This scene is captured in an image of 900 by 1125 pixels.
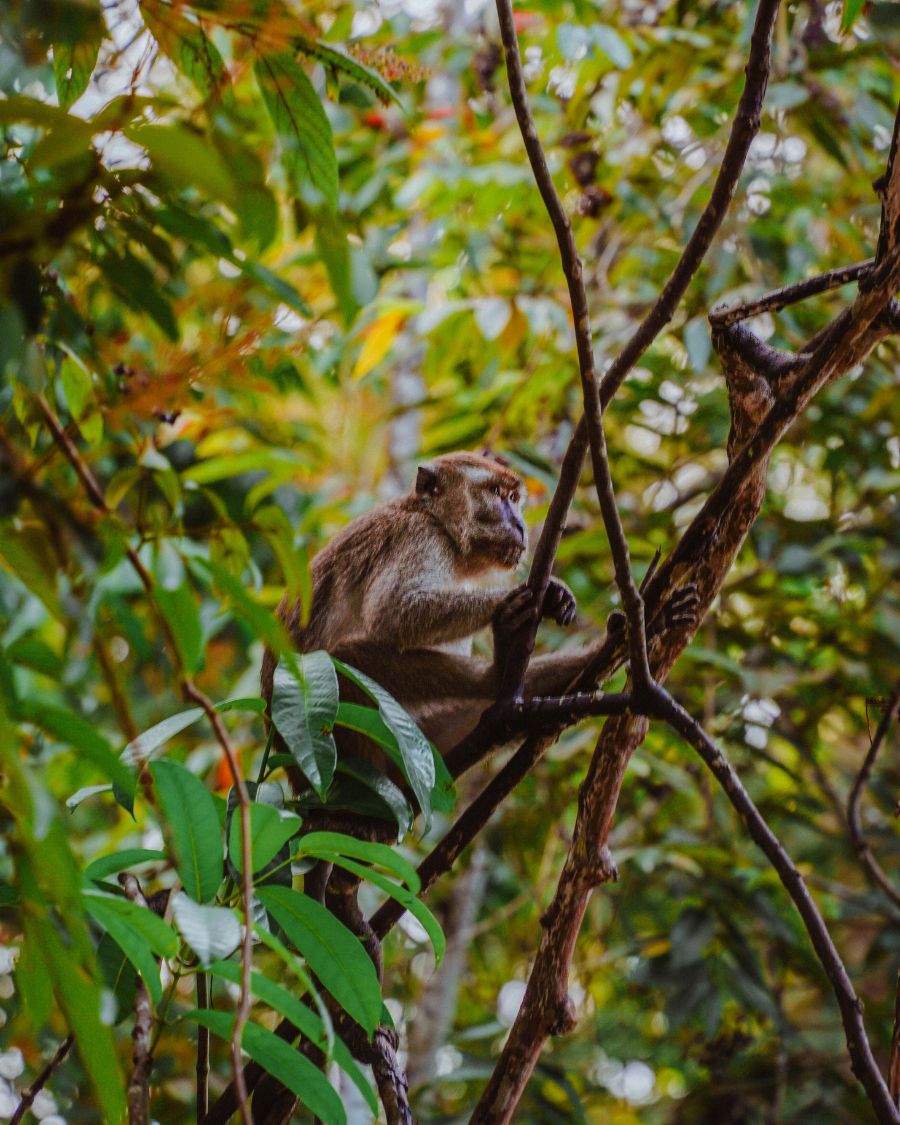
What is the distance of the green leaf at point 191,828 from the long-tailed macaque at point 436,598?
53.4 inches

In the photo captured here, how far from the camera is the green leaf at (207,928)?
1.65 m

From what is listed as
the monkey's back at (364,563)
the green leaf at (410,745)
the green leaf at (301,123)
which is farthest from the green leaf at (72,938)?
the monkey's back at (364,563)

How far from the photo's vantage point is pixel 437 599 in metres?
3.78

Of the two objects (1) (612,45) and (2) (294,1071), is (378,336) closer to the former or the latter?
(1) (612,45)

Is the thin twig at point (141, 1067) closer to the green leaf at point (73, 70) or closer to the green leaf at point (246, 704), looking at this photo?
the green leaf at point (246, 704)

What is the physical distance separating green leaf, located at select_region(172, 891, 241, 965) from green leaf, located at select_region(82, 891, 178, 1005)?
1.2 inches

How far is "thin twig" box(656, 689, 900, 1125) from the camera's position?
6.95 feet

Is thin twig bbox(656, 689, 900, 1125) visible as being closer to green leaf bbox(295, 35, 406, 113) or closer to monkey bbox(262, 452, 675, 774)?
monkey bbox(262, 452, 675, 774)

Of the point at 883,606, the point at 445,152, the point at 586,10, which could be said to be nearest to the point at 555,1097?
the point at 883,606

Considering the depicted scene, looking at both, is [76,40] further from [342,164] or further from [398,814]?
[342,164]

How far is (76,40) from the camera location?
1275mm

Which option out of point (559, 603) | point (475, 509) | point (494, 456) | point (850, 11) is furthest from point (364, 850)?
point (494, 456)

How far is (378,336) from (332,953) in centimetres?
364

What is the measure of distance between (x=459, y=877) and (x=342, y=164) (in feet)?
11.6
